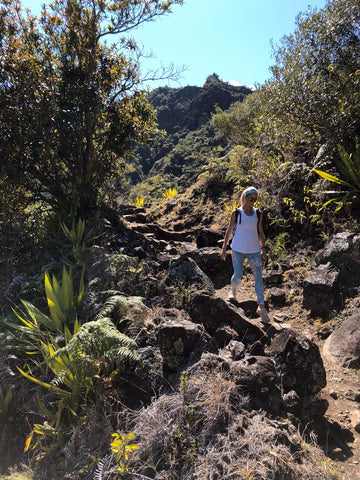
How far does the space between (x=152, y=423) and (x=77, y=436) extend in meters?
0.61

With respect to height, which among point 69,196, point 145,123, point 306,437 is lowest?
point 306,437

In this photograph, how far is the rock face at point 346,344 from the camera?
318 centimetres

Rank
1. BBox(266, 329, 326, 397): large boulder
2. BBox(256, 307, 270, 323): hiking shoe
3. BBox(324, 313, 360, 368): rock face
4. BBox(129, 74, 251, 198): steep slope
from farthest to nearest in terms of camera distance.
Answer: BBox(129, 74, 251, 198): steep slope, BBox(256, 307, 270, 323): hiking shoe, BBox(324, 313, 360, 368): rock face, BBox(266, 329, 326, 397): large boulder

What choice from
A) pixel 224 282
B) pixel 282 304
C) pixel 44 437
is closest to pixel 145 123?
pixel 224 282

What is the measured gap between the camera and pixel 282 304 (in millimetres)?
4734

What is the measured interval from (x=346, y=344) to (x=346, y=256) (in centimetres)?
154

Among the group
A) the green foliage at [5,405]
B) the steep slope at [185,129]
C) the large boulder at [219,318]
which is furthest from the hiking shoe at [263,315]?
the steep slope at [185,129]

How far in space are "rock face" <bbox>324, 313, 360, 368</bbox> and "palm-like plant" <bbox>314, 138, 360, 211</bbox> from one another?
2.39 metres

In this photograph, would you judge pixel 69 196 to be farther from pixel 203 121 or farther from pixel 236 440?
pixel 203 121

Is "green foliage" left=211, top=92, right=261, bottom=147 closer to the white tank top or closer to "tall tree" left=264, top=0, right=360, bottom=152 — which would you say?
"tall tree" left=264, top=0, right=360, bottom=152

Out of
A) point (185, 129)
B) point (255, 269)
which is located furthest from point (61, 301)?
point (185, 129)

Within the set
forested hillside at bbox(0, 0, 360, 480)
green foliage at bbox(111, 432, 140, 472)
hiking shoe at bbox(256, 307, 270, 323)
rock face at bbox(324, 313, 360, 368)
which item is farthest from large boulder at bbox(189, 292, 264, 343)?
green foliage at bbox(111, 432, 140, 472)

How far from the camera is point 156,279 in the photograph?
5.10 meters

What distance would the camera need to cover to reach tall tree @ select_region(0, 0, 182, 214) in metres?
6.28
